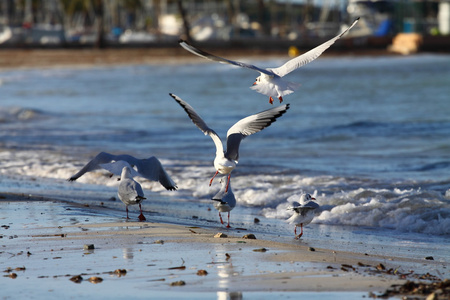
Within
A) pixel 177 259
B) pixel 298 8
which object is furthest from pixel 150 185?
pixel 298 8

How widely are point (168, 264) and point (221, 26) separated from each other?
92681mm

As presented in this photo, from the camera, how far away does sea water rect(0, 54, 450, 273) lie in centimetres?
859

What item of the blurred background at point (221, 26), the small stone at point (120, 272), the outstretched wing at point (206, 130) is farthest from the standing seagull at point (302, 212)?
the blurred background at point (221, 26)

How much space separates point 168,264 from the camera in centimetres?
600

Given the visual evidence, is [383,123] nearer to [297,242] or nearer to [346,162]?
[346,162]

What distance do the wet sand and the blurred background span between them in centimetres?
6257

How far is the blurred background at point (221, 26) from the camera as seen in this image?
70.4 m

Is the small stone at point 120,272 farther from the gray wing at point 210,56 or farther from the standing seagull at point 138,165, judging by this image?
the standing seagull at point 138,165

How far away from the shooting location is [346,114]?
2284 centimetres

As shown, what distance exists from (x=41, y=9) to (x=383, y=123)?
112048 mm

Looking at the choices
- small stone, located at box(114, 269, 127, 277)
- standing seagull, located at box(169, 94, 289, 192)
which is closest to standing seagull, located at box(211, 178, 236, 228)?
standing seagull, located at box(169, 94, 289, 192)

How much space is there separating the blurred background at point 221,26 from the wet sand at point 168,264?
6257cm

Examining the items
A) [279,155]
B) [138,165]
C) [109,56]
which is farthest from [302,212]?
[109,56]

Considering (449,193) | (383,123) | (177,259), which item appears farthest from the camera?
(383,123)
